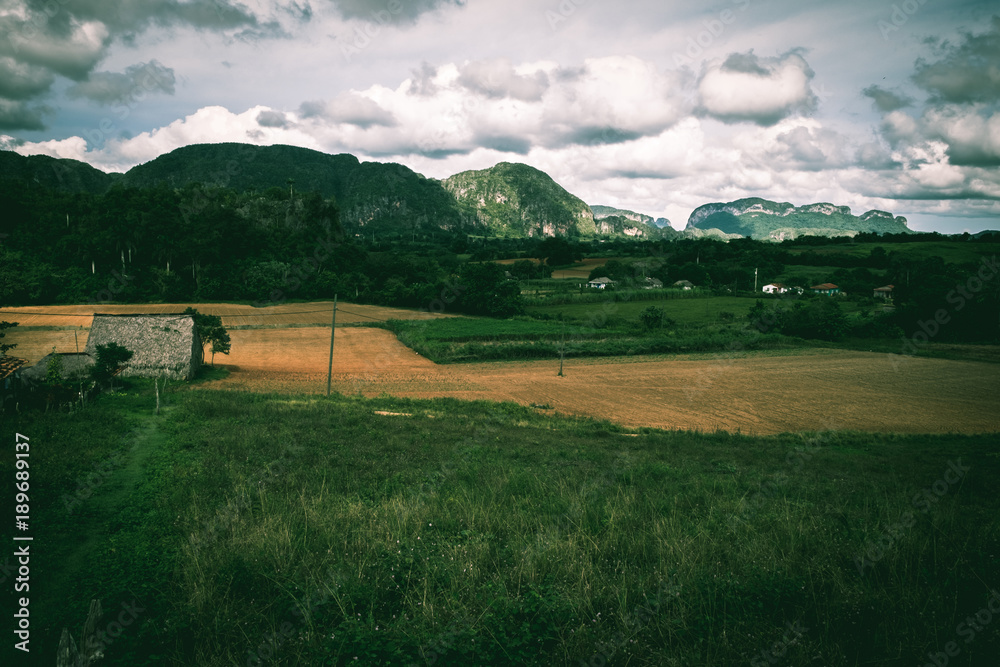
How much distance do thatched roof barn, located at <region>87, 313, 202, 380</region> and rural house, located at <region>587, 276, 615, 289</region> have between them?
213ft

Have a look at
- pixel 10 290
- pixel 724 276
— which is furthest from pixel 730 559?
pixel 724 276

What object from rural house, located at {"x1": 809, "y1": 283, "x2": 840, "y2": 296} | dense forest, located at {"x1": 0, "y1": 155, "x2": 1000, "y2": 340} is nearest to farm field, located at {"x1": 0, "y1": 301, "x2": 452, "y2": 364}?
dense forest, located at {"x1": 0, "y1": 155, "x2": 1000, "y2": 340}

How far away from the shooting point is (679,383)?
3197 cm

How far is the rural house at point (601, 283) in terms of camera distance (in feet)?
269

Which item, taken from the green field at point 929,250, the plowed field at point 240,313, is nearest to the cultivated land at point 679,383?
the plowed field at point 240,313

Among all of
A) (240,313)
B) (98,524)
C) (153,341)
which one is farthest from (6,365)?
(240,313)

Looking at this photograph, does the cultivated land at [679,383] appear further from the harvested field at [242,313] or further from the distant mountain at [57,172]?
the distant mountain at [57,172]

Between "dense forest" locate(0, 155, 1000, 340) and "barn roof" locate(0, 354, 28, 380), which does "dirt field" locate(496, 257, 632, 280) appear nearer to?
"dense forest" locate(0, 155, 1000, 340)

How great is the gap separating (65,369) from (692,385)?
109 ft

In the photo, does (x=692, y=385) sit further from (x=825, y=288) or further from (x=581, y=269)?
(x=581, y=269)

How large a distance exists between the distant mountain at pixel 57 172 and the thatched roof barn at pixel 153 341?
368 ft

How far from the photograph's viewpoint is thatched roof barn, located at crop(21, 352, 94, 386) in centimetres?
1503

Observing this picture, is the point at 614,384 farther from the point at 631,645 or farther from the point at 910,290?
the point at 910,290

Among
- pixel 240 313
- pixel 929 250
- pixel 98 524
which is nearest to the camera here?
pixel 98 524
